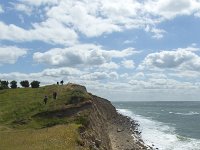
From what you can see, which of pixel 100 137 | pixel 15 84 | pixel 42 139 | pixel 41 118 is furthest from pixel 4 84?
pixel 42 139

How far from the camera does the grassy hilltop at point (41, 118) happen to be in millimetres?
44178

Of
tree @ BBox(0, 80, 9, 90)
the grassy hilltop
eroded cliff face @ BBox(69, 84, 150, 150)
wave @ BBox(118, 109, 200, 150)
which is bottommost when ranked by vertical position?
wave @ BBox(118, 109, 200, 150)

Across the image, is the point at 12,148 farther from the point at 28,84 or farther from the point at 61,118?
the point at 28,84

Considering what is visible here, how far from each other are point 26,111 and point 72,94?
10.4m

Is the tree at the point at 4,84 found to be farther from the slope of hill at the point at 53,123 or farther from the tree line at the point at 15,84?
the slope of hill at the point at 53,123

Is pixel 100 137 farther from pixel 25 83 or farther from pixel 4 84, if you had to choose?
pixel 4 84

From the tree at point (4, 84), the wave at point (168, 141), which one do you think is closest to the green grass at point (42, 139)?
the wave at point (168, 141)

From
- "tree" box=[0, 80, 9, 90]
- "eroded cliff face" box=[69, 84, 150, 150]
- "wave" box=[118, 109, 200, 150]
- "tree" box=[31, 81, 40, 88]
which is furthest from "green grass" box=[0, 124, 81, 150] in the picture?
"tree" box=[0, 80, 9, 90]

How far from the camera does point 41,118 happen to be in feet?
206

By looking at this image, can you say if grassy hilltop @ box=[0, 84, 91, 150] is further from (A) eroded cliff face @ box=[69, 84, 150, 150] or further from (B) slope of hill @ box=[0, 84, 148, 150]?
(A) eroded cliff face @ box=[69, 84, 150, 150]

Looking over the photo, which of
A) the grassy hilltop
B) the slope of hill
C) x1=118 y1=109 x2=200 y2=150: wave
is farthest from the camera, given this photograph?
x1=118 y1=109 x2=200 y2=150: wave

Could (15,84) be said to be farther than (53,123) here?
Yes

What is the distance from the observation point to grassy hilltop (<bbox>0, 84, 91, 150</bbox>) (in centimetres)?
4418

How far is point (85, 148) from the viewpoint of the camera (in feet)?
143
